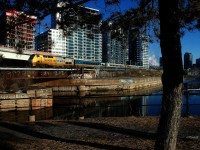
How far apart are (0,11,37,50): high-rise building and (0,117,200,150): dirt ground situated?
2691 mm

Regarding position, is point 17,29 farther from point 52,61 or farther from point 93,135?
point 52,61

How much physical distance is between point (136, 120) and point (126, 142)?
3.94m

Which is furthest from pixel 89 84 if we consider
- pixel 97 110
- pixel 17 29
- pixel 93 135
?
pixel 17 29

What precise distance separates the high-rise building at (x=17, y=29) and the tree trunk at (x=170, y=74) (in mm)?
3178

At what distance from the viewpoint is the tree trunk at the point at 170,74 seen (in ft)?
21.0

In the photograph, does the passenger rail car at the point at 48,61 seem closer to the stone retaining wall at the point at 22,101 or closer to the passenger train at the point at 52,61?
the passenger train at the point at 52,61

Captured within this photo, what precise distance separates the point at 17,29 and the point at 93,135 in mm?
3830

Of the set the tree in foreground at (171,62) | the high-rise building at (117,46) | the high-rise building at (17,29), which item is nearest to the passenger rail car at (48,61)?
the high-rise building at (117,46)

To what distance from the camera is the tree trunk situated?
21.0 feet

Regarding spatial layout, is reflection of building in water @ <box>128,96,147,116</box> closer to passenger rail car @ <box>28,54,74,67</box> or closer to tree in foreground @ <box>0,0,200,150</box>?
tree in foreground @ <box>0,0,200,150</box>

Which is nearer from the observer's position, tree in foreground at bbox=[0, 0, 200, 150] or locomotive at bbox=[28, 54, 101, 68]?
tree in foreground at bbox=[0, 0, 200, 150]

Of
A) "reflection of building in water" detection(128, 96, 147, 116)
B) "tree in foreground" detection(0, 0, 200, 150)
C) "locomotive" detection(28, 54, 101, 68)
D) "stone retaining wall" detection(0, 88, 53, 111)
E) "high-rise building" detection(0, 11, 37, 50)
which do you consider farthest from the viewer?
"locomotive" detection(28, 54, 101, 68)

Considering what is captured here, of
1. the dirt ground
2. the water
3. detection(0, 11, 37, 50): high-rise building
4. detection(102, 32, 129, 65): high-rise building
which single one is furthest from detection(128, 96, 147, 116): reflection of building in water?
detection(0, 11, 37, 50): high-rise building

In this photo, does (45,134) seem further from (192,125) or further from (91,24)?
(192,125)
